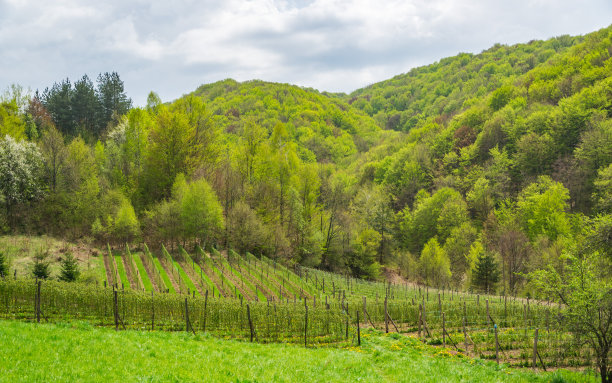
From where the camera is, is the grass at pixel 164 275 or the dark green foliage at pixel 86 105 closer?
the grass at pixel 164 275

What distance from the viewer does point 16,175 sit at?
45.8 meters

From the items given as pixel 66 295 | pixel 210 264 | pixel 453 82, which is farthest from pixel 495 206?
pixel 453 82

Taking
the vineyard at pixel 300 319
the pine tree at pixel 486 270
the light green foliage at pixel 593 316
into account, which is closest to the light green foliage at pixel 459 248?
the pine tree at pixel 486 270

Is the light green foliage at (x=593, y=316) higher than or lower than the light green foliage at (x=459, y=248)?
higher

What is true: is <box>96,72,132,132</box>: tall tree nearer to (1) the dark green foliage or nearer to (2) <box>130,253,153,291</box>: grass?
(1) the dark green foliage

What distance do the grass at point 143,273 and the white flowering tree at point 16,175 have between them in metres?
18.8

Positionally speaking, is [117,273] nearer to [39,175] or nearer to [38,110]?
[39,175]

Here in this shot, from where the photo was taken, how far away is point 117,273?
114 feet

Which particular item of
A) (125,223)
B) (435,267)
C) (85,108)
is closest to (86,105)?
(85,108)

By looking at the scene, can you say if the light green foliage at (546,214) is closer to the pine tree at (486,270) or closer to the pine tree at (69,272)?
the pine tree at (486,270)

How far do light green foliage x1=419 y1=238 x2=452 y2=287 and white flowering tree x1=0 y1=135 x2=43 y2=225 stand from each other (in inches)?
2297

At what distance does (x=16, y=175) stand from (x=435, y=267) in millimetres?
61474

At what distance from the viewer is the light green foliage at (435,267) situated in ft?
187

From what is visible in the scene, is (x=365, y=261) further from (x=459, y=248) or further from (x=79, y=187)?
(x=79, y=187)
